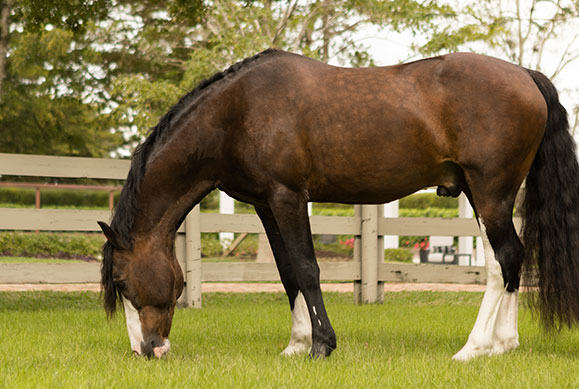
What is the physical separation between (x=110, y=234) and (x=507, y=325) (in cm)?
264

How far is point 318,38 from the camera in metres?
16.7

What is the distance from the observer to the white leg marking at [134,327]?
4.40 m

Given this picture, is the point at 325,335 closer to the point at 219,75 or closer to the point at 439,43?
the point at 219,75

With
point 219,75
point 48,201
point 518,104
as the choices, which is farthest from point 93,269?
point 48,201

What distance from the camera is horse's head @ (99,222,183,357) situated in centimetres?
438

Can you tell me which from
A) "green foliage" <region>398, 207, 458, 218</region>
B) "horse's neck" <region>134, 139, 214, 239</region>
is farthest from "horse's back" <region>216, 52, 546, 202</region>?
"green foliage" <region>398, 207, 458, 218</region>

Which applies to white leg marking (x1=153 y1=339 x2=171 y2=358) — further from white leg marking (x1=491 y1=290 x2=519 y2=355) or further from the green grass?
white leg marking (x1=491 y1=290 x2=519 y2=355)

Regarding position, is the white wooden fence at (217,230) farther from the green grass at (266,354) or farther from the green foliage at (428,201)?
the green foliage at (428,201)

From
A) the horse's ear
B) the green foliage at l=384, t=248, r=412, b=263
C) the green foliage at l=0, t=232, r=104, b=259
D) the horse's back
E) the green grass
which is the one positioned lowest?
the green foliage at l=384, t=248, r=412, b=263

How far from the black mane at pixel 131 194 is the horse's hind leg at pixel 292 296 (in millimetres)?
869

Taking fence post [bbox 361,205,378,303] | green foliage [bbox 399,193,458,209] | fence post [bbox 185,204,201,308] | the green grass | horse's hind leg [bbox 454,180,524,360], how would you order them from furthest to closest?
green foliage [bbox 399,193,458,209] → fence post [bbox 361,205,378,303] → fence post [bbox 185,204,201,308] → horse's hind leg [bbox 454,180,524,360] → the green grass

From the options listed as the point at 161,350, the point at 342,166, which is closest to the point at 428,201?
the point at 342,166

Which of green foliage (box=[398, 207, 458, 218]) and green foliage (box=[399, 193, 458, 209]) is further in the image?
green foliage (box=[399, 193, 458, 209])

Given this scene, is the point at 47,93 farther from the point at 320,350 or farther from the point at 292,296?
the point at 320,350
